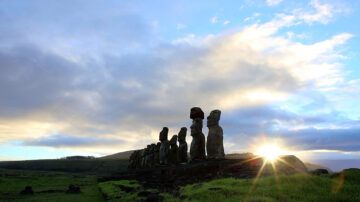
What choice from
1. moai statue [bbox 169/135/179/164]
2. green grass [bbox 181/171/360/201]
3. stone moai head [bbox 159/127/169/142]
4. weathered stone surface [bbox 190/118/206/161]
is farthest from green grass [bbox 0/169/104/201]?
green grass [bbox 181/171/360/201]

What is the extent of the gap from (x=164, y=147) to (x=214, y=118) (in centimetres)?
1287

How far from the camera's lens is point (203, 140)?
75.5 ft

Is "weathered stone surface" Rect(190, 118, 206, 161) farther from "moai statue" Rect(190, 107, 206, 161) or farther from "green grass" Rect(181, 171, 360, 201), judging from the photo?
"green grass" Rect(181, 171, 360, 201)

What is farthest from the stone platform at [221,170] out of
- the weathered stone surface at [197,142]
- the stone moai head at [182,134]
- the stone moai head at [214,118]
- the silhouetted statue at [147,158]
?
the silhouetted statue at [147,158]

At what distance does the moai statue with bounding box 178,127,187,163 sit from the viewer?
1070 inches

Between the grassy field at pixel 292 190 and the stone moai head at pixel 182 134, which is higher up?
the stone moai head at pixel 182 134

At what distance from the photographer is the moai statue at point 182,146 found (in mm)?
27172

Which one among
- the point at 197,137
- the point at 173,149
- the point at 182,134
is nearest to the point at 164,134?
the point at 173,149

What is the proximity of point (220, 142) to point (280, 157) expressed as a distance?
7.08 metres

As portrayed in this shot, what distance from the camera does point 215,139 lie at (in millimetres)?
20062

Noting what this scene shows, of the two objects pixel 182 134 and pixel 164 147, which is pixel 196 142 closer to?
pixel 182 134

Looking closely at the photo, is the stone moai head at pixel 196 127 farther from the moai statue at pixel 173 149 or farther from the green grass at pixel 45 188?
the green grass at pixel 45 188

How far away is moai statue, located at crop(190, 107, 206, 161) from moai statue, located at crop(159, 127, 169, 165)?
8.14 metres

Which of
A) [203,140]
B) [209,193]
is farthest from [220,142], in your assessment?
[209,193]
